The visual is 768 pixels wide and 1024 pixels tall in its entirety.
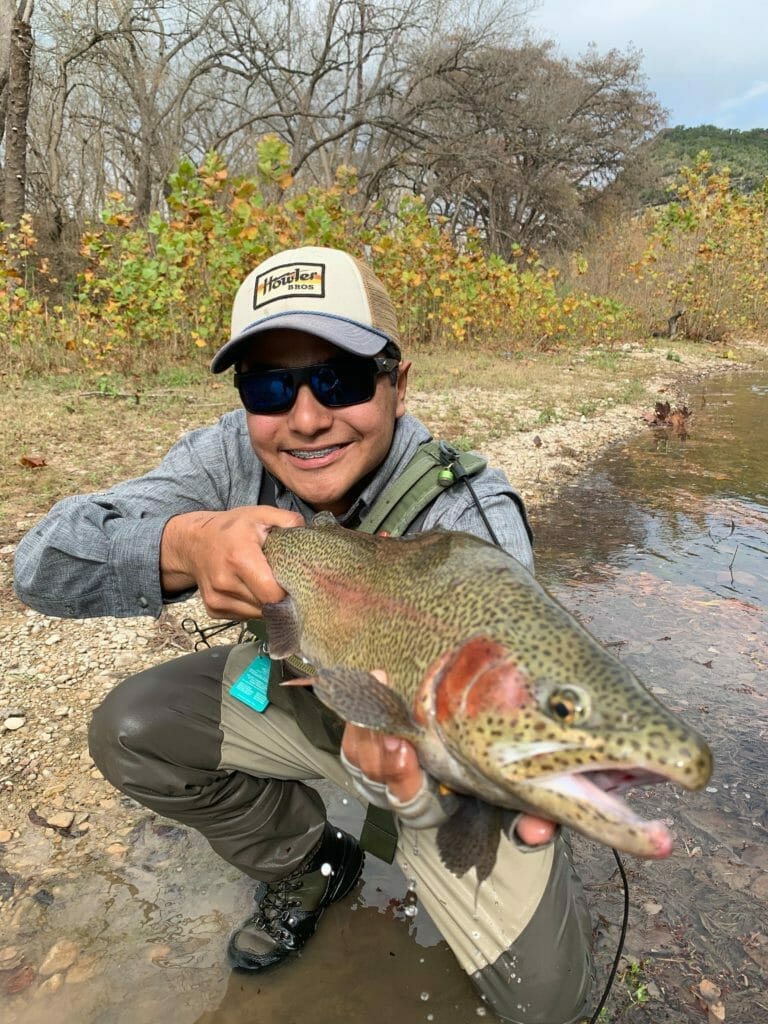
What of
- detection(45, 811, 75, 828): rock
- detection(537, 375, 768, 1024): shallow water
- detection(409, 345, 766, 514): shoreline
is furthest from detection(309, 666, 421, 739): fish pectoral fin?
detection(409, 345, 766, 514): shoreline

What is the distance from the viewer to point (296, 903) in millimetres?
2320

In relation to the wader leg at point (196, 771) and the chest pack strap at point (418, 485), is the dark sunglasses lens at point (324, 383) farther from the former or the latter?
the wader leg at point (196, 771)

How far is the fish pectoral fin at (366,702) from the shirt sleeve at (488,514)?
66cm

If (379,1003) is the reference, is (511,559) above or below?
above

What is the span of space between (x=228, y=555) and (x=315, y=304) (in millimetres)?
766

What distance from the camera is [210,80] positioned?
76.9 ft

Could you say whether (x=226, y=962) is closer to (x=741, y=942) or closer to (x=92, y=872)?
(x=92, y=872)

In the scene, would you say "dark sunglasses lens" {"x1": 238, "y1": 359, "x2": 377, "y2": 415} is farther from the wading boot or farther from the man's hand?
the wading boot

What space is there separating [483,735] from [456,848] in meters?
0.33

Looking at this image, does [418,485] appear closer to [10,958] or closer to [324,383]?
[324,383]

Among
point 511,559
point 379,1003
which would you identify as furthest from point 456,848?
point 379,1003

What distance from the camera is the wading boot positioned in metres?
2.18

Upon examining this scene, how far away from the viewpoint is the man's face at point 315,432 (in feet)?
6.76

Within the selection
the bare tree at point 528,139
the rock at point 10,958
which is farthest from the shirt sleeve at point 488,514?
the bare tree at point 528,139
